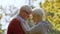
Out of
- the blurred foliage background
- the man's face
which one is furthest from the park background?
the man's face

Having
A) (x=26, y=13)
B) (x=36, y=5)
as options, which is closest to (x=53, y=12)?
(x=36, y=5)

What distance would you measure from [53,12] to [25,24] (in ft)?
1.51

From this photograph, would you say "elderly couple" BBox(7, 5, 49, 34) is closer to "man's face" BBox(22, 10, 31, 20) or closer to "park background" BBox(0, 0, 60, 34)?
"man's face" BBox(22, 10, 31, 20)

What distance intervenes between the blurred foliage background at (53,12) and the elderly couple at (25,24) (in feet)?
1.15

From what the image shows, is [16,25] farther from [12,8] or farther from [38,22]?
[12,8]

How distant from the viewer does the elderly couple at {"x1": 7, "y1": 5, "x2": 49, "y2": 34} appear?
1.25 m

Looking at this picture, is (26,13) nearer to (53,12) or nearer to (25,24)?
(25,24)

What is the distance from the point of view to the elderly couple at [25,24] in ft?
4.11

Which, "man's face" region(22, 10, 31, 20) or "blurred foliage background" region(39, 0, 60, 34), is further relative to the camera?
"blurred foliage background" region(39, 0, 60, 34)

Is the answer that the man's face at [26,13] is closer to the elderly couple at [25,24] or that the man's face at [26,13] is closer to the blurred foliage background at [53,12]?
the elderly couple at [25,24]

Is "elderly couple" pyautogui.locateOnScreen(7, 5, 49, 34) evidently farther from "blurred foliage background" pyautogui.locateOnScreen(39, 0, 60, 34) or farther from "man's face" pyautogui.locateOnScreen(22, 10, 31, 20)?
"blurred foliage background" pyautogui.locateOnScreen(39, 0, 60, 34)

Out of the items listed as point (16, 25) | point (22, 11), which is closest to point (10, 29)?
point (16, 25)

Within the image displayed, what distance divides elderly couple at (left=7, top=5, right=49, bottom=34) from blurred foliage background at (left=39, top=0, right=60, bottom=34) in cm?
35

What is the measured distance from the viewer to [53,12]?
1.68 m
